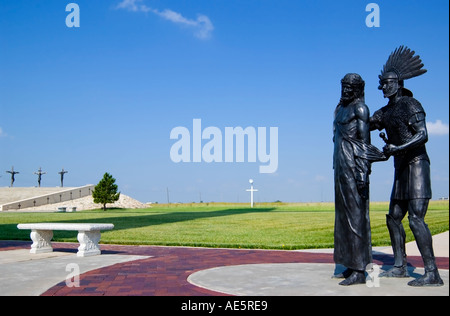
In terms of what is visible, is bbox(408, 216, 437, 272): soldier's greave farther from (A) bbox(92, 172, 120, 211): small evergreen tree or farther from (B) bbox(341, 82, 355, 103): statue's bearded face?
(A) bbox(92, 172, 120, 211): small evergreen tree

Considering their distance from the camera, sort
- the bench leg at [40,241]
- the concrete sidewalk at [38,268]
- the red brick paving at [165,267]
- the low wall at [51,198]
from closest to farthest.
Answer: the red brick paving at [165,267], the concrete sidewalk at [38,268], the bench leg at [40,241], the low wall at [51,198]

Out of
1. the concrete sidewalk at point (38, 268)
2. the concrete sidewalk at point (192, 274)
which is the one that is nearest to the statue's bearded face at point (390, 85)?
the concrete sidewalk at point (192, 274)

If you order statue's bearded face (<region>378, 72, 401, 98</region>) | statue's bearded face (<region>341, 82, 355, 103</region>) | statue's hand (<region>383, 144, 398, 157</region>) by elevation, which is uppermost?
statue's bearded face (<region>378, 72, 401, 98</region>)

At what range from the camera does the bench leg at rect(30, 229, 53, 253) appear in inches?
444

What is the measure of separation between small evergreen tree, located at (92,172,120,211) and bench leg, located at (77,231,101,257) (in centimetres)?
4749

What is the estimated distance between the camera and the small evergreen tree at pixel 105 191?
187 feet

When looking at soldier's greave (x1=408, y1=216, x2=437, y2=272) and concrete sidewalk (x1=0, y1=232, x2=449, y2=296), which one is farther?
soldier's greave (x1=408, y1=216, x2=437, y2=272)

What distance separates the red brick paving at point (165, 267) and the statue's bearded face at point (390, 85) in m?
3.67

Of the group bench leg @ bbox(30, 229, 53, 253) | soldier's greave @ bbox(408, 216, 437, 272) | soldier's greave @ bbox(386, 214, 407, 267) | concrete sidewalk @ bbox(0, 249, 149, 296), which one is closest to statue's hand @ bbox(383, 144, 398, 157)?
soldier's greave @ bbox(408, 216, 437, 272)

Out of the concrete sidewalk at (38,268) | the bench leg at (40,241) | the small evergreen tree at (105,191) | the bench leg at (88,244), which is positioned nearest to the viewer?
the concrete sidewalk at (38,268)

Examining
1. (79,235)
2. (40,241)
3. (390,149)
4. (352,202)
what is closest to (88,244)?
(79,235)

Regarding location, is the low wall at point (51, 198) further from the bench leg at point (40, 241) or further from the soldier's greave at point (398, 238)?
the soldier's greave at point (398, 238)
